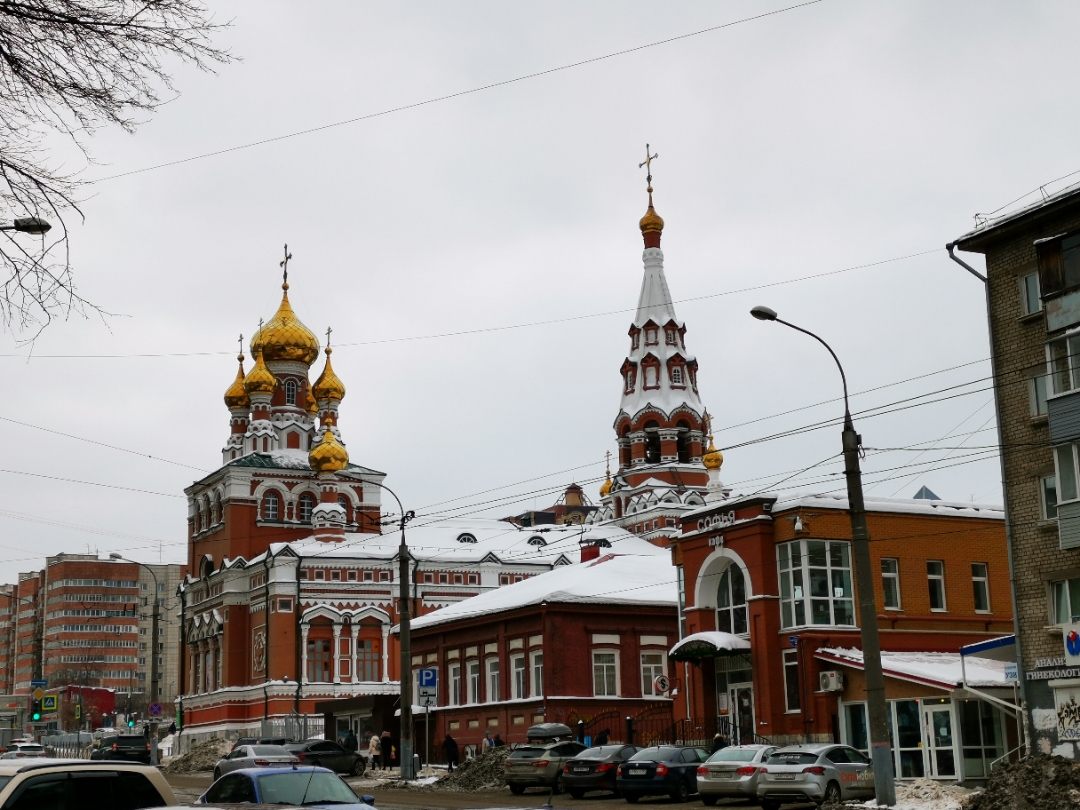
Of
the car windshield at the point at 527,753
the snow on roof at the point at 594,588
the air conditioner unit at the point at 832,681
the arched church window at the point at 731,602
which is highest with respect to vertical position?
the snow on roof at the point at 594,588

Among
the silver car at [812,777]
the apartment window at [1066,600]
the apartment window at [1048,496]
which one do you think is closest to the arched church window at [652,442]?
the apartment window at [1048,496]

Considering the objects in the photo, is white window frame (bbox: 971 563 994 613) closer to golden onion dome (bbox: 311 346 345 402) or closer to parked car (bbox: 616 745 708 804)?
parked car (bbox: 616 745 708 804)

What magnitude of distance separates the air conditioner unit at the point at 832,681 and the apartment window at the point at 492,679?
16514 mm

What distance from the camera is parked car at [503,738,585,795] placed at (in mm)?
33531

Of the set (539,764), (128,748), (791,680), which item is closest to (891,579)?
(791,680)

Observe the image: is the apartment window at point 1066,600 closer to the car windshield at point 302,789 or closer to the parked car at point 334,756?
the car windshield at point 302,789

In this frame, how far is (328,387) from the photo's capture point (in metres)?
89.5

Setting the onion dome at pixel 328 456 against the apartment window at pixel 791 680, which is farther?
the onion dome at pixel 328 456

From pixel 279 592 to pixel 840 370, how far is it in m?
55.0

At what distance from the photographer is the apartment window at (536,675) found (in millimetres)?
46312

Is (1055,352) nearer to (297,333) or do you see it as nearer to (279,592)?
(279,592)

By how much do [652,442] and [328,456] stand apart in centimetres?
1917

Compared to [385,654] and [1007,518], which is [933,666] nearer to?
[1007,518]

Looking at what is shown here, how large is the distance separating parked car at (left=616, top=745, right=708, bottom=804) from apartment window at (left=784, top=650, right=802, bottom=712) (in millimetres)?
6246
